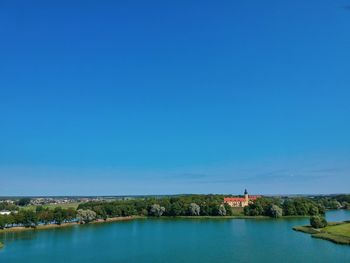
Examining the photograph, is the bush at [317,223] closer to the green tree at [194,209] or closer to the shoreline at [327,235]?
the shoreline at [327,235]

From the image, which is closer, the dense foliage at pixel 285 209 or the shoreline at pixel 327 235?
the shoreline at pixel 327 235

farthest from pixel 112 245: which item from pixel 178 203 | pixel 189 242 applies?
pixel 178 203

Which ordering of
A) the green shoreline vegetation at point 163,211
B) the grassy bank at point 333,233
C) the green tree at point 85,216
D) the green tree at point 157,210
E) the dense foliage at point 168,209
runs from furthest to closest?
the green tree at point 157,210, the dense foliage at point 168,209, the green tree at point 85,216, the green shoreline vegetation at point 163,211, the grassy bank at point 333,233

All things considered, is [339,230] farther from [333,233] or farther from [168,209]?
[168,209]

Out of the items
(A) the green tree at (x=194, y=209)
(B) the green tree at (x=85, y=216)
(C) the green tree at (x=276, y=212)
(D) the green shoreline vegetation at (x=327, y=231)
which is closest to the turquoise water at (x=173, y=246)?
(D) the green shoreline vegetation at (x=327, y=231)

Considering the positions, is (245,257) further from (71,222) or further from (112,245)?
(71,222)

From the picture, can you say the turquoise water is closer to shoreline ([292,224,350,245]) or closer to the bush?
shoreline ([292,224,350,245])
